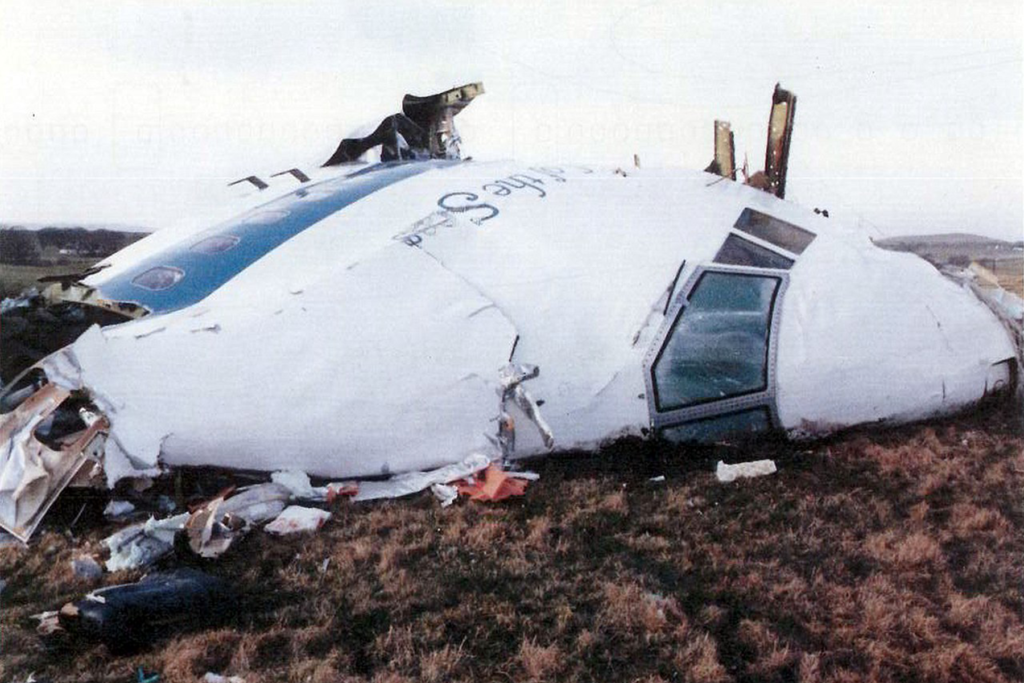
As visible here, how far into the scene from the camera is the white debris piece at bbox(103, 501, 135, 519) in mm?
5691

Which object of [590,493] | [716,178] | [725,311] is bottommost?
[590,493]

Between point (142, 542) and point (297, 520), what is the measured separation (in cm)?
98

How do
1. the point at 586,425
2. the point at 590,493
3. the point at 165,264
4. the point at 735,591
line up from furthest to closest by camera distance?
the point at 165,264 < the point at 586,425 < the point at 590,493 < the point at 735,591

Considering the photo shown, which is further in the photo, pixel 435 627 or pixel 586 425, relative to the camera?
pixel 586 425

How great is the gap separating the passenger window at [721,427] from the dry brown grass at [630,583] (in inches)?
5.8

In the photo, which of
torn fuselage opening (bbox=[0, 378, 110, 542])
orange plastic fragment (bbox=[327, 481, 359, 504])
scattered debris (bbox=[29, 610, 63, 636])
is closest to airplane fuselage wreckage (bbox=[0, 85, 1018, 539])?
torn fuselage opening (bbox=[0, 378, 110, 542])

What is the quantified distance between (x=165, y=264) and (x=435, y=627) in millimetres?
4419

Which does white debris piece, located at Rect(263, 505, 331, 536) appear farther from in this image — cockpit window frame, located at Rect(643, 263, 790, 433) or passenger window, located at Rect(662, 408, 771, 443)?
passenger window, located at Rect(662, 408, 771, 443)

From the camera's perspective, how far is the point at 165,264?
22.9ft

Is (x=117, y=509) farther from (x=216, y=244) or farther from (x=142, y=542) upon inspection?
(x=216, y=244)

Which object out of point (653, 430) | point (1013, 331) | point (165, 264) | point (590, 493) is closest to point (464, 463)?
point (590, 493)

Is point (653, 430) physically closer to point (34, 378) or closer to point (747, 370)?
point (747, 370)

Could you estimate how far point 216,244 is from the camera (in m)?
7.07

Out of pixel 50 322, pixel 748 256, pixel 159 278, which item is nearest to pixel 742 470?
pixel 748 256
